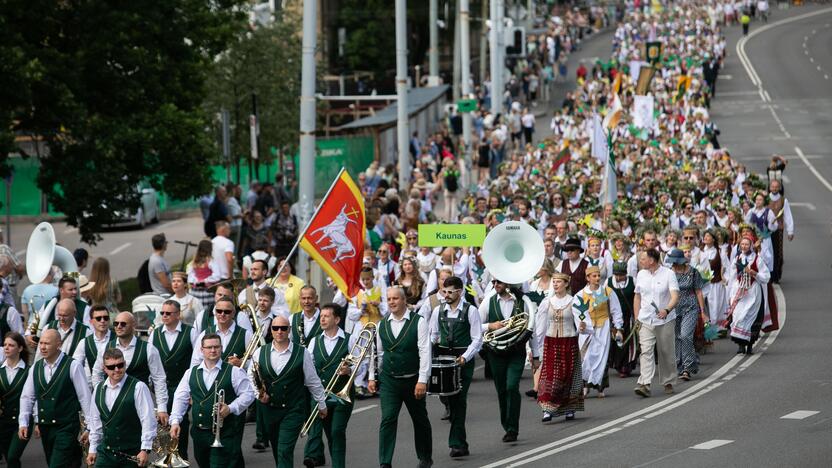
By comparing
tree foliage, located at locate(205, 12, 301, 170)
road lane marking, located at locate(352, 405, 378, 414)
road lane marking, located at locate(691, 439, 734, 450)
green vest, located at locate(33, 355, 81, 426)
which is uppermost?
tree foliage, located at locate(205, 12, 301, 170)

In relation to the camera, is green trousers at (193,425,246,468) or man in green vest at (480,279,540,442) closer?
green trousers at (193,425,246,468)

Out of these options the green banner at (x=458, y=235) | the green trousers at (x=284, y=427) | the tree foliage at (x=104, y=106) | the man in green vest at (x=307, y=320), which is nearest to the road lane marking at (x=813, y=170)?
the tree foliage at (x=104, y=106)

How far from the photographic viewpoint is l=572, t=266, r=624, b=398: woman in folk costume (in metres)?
17.2

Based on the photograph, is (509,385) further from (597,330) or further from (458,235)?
(458,235)

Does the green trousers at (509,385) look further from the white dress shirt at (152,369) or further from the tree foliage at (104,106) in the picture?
the tree foliage at (104,106)

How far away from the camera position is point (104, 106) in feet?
91.1

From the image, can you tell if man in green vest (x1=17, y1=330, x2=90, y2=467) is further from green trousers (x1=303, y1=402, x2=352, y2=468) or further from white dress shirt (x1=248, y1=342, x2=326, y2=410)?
green trousers (x1=303, y1=402, x2=352, y2=468)

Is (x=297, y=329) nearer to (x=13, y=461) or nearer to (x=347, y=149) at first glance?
(x=13, y=461)

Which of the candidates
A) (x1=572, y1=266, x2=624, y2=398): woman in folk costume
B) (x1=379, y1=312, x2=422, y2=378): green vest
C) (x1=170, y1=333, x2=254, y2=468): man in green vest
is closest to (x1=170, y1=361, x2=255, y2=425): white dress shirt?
(x1=170, y1=333, x2=254, y2=468): man in green vest

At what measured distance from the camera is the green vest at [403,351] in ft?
44.7

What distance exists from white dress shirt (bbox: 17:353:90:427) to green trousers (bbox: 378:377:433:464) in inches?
95.5

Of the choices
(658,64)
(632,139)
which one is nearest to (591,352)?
(632,139)

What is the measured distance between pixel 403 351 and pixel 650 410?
380 cm

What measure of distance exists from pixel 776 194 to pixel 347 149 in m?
17.5
